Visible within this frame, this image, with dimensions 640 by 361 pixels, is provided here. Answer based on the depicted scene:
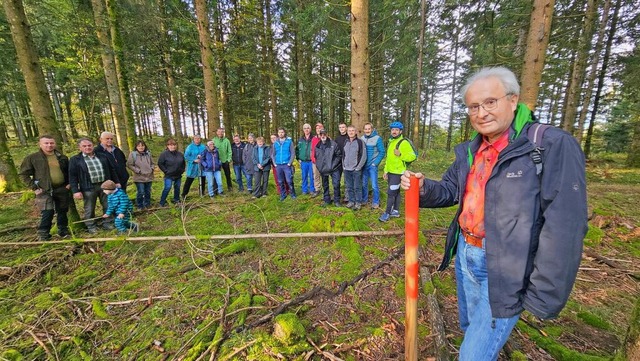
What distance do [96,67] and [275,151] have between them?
8.66 m

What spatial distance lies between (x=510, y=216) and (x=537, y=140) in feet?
1.49

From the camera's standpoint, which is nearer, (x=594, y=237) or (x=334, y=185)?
(x=594, y=237)

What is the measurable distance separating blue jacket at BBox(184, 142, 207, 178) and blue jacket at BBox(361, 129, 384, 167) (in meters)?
5.43

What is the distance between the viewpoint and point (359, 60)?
636cm

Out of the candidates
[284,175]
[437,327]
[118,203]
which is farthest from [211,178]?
[437,327]

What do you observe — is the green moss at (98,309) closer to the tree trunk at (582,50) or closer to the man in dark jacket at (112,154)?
the man in dark jacket at (112,154)

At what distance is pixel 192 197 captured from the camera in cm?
843

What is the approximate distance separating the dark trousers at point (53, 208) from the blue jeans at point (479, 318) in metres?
7.52

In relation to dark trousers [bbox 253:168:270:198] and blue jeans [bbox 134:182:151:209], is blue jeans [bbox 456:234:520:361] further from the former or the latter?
blue jeans [bbox 134:182:151:209]

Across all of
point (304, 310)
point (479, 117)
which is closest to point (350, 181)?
point (304, 310)

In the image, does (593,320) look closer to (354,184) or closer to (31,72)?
(354,184)

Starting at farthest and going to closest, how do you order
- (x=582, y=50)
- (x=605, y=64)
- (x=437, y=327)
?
(x=605, y=64) → (x=582, y=50) → (x=437, y=327)

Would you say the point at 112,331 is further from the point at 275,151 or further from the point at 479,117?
the point at 275,151

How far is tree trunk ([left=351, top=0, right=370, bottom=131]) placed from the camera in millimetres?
6051
